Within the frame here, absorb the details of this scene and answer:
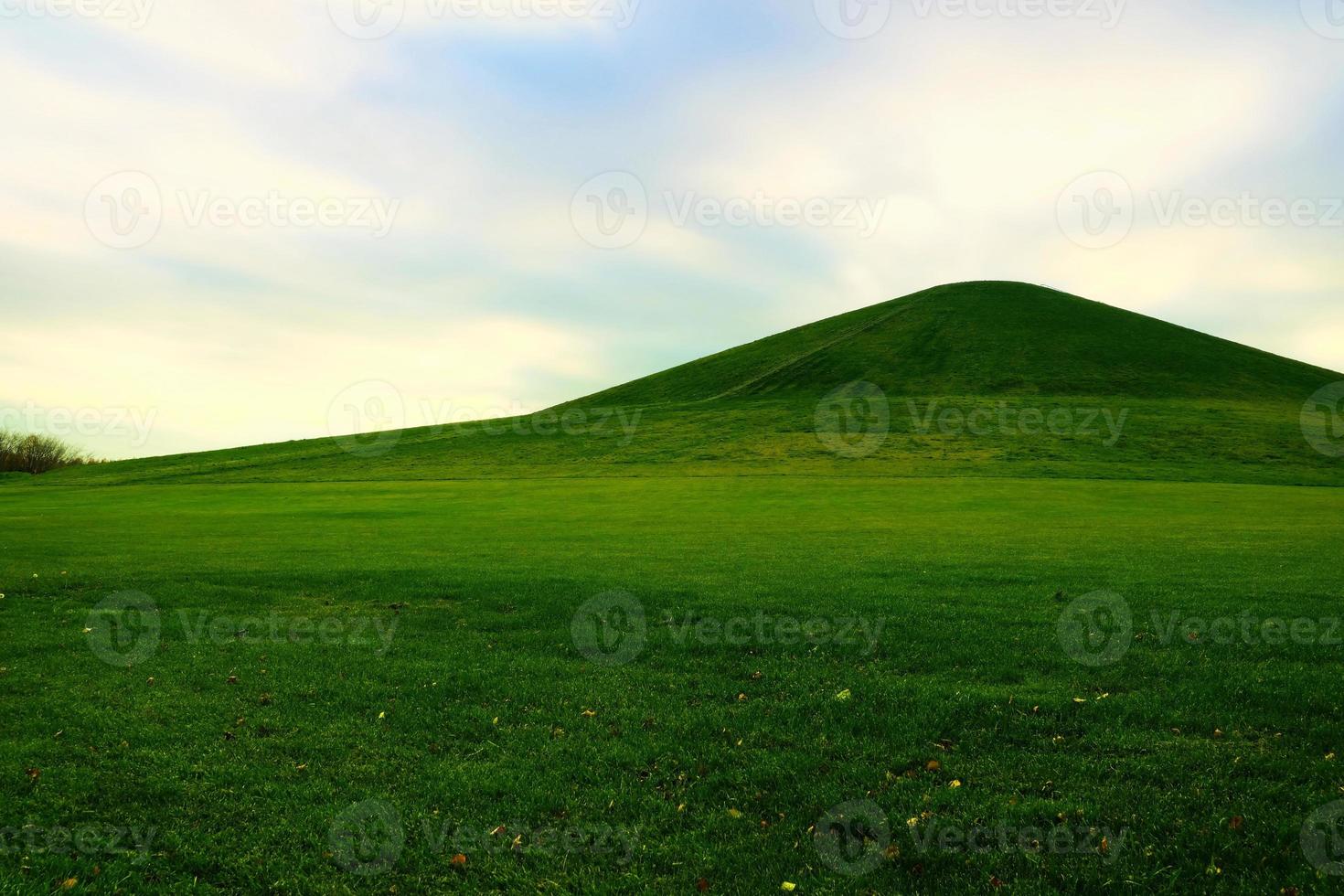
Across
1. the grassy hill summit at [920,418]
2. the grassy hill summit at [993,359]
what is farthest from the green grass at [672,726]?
the grassy hill summit at [993,359]

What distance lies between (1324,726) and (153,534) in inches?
1409

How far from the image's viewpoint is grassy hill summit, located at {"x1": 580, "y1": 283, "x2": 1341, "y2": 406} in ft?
341

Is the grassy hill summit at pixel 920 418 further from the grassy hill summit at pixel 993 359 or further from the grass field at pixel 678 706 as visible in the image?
the grass field at pixel 678 706

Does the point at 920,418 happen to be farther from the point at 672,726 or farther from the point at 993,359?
the point at 672,726

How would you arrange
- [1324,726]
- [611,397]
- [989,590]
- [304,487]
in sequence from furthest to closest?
[611,397] < [304,487] < [989,590] < [1324,726]

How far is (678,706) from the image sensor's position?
35.6ft

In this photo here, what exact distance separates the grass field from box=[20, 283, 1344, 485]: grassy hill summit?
3280 centimetres

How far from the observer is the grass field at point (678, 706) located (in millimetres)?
7312

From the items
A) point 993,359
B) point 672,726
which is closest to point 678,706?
point 672,726

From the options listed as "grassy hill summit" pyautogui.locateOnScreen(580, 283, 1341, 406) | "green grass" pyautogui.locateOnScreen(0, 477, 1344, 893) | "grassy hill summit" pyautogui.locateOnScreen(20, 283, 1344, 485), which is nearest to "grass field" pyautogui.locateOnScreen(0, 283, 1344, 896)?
"green grass" pyautogui.locateOnScreen(0, 477, 1344, 893)

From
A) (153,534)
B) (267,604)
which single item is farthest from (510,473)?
(267,604)

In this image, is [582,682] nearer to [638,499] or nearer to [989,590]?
[989,590]

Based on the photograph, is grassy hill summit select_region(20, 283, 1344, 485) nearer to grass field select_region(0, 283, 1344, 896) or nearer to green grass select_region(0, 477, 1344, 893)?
grass field select_region(0, 283, 1344, 896)

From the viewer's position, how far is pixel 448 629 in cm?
1524
